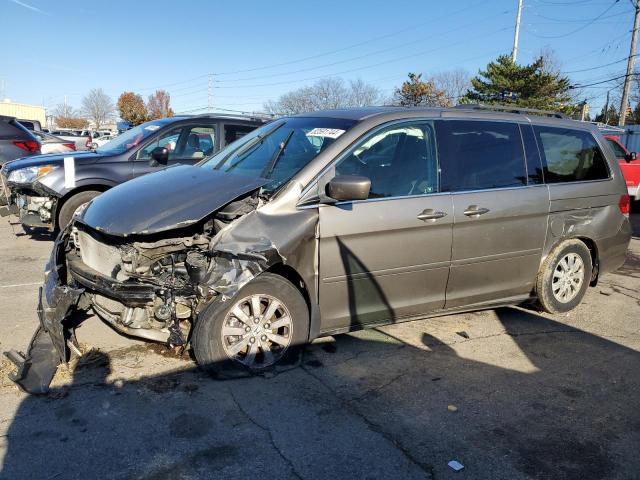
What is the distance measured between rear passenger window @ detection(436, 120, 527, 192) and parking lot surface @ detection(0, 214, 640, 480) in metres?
1.37

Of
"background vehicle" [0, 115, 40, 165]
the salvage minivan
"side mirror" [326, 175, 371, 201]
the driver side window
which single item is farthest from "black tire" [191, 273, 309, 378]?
"background vehicle" [0, 115, 40, 165]

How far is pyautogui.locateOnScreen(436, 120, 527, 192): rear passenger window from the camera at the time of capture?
435 cm

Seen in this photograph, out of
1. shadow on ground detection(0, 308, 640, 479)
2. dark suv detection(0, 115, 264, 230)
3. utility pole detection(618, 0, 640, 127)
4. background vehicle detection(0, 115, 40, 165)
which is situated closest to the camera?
shadow on ground detection(0, 308, 640, 479)

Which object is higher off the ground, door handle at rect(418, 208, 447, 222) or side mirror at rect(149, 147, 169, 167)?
side mirror at rect(149, 147, 169, 167)

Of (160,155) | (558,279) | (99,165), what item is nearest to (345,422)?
(558,279)

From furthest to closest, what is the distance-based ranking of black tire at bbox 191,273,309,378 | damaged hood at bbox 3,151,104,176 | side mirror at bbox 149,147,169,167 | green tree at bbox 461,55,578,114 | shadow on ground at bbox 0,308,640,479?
green tree at bbox 461,55,578,114 → damaged hood at bbox 3,151,104,176 → side mirror at bbox 149,147,169,167 → black tire at bbox 191,273,309,378 → shadow on ground at bbox 0,308,640,479

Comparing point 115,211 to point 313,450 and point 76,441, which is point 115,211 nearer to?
point 76,441

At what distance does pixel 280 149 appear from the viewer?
4391 millimetres

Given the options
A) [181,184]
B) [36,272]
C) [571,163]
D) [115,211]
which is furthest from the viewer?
[36,272]

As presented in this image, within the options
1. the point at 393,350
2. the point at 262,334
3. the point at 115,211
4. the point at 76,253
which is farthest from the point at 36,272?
the point at 393,350

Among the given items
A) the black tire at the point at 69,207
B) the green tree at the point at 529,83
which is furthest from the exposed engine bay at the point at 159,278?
the green tree at the point at 529,83

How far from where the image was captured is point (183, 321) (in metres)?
3.72

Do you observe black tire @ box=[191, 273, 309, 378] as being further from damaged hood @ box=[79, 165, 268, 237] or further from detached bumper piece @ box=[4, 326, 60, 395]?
detached bumper piece @ box=[4, 326, 60, 395]

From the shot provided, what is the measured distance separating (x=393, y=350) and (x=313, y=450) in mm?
1558
